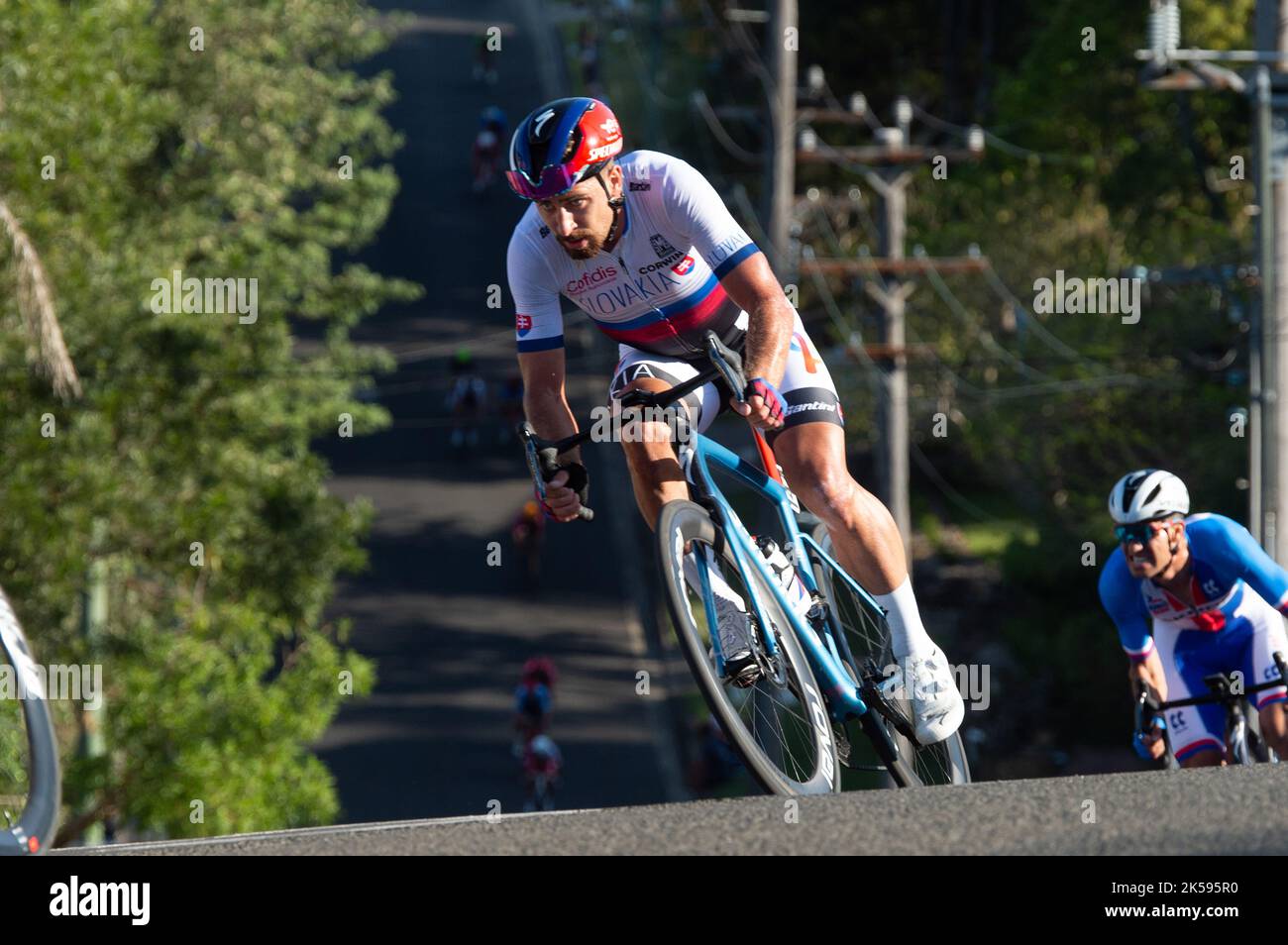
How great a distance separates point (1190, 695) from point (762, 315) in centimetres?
345

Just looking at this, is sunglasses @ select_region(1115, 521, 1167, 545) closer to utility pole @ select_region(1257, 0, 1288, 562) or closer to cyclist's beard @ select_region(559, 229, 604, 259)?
cyclist's beard @ select_region(559, 229, 604, 259)

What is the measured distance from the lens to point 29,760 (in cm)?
496

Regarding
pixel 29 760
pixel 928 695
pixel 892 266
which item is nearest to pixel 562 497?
pixel 928 695

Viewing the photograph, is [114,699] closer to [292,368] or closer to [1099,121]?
[292,368]

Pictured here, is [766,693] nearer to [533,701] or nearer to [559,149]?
[559,149]

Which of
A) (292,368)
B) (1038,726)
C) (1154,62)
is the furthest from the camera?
(1038,726)

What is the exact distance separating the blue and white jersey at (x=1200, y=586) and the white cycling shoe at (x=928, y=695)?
1.40 meters

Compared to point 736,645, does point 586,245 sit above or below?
above

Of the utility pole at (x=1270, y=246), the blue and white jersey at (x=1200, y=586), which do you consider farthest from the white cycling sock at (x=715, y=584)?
the utility pole at (x=1270, y=246)

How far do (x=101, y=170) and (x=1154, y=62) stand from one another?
1216 centimetres

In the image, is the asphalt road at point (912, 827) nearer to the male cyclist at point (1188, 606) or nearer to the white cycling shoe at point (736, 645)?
the white cycling shoe at point (736, 645)

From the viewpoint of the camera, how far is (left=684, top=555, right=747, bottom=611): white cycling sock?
19.5 feet

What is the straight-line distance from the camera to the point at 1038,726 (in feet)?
95.2
